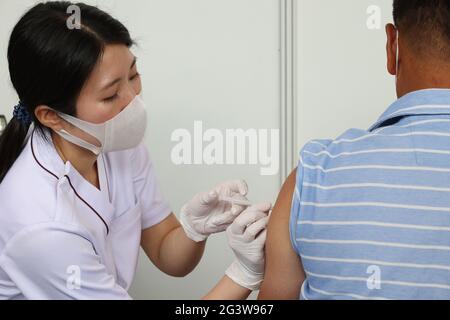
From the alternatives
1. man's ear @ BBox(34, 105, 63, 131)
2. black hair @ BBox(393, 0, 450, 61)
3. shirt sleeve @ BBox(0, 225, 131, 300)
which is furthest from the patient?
man's ear @ BBox(34, 105, 63, 131)

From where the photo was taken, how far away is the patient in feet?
2.71

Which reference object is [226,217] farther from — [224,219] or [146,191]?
[146,191]

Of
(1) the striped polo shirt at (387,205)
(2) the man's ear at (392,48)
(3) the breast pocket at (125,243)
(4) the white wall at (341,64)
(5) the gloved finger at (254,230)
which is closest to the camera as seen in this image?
(1) the striped polo shirt at (387,205)

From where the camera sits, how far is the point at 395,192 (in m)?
0.83

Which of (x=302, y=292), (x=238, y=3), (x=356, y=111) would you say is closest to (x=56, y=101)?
(x=302, y=292)

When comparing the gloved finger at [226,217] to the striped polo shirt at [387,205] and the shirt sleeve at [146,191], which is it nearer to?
the shirt sleeve at [146,191]

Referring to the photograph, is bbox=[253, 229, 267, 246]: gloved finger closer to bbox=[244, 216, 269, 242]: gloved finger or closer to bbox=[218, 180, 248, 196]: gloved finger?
bbox=[244, 216, 269, 242]: gloved finger

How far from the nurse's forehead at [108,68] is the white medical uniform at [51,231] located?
19 centimetres

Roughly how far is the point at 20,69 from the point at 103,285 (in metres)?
0.50

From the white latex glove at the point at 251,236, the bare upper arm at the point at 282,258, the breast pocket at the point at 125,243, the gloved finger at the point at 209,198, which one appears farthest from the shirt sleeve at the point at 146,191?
the bare upper arm at the point at 282,258

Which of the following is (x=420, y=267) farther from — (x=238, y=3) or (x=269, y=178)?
(x=238, y=3)

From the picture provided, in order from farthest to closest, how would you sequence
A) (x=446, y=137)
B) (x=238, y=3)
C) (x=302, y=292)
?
1. (x=238, y=3)
2. (x=302, y=292)
3. (x=446, y=137)

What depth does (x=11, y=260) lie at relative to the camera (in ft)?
3.83

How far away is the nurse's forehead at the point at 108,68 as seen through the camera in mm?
1222
